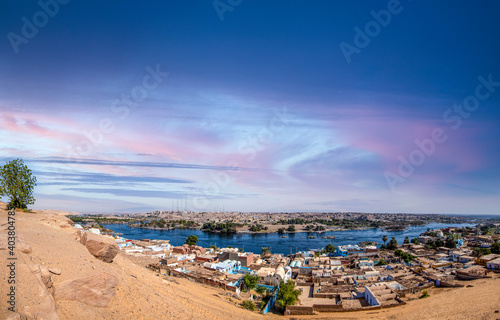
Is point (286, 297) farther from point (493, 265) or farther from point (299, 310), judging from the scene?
point (493, 265)

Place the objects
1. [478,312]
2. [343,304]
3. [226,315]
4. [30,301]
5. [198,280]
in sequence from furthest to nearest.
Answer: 1. [198,280]
2. [343,304]
3. [478,312]
4. [226,315]
5. [30,301]

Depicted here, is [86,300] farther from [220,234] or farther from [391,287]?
→ [220,234]

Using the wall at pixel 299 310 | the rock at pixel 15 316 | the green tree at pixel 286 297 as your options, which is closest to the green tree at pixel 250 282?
the green tree at pixel 286 297

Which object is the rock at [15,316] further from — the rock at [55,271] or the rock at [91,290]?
the rock at [55,271]

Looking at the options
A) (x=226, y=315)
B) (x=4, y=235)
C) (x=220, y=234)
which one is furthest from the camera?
(x=220, y=234)

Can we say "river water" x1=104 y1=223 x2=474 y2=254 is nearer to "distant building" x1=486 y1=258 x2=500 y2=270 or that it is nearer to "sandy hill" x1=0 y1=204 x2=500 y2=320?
"distant building" x1=486 y1=258 x2=500 y2=270

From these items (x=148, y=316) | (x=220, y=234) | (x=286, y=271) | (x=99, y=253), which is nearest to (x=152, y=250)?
(x=286, y=271)

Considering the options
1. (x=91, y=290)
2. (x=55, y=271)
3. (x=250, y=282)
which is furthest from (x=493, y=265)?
(x=55, y=271)
